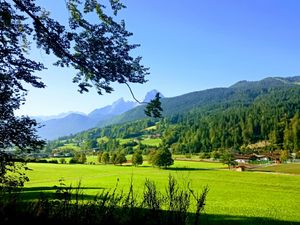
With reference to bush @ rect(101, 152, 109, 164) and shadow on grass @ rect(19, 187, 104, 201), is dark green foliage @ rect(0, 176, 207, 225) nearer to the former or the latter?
shadow on grass @ rect(19, 187, 104, 201)

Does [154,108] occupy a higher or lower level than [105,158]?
higher

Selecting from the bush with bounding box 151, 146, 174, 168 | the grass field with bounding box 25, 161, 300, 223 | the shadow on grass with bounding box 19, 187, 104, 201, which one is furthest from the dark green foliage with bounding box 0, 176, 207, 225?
the bush with bounding box 151, 146, 174, 168

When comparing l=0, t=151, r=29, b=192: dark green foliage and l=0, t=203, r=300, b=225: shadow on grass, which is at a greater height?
l=0, t=151, r=29, b=192: dark green foliage

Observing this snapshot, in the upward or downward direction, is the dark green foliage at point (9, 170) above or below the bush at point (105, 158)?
above

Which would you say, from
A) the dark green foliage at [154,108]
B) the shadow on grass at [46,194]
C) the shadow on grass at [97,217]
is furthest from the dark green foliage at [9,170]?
the shadow on grass at [97,217]

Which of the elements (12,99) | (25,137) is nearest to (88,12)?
(12,99)

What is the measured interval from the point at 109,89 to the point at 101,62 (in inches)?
29.3

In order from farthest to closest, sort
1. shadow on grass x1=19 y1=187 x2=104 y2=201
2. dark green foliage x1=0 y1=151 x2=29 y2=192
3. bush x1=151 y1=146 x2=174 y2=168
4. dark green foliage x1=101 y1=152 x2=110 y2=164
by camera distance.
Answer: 1. dark green foliage x1=101 y1=152 x2=110 y2=164
2. bush x1=151 y1=146 x2=174 y2=168
3. dark green foliage x1=0 y1=151 x2=29 y2=192
4. shadow on grass x1=19 y1=187 x2=104 y2=201

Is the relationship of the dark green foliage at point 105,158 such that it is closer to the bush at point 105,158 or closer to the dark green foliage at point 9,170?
the bush at point 105,158

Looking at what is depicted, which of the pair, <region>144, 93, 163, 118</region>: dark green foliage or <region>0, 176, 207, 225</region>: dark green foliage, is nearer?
<region>0, 176, 207, 225</region>: dark green foliage

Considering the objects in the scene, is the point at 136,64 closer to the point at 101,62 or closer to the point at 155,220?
the point at 101,62

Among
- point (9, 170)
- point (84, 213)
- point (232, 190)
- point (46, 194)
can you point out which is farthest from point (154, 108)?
point (232, 190)

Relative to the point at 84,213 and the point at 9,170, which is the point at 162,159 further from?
the point at 84,213

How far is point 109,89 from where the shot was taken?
9.16m
